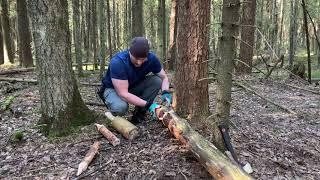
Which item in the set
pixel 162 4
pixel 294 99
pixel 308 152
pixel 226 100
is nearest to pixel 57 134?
pixel 226 100

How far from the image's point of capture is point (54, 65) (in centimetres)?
490

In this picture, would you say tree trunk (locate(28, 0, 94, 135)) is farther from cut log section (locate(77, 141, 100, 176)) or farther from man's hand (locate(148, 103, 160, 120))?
man's hand (locate(148, 103, 160, 120))

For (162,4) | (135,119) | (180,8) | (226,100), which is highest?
(162,4)

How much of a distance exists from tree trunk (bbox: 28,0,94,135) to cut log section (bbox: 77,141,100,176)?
0.75 meters

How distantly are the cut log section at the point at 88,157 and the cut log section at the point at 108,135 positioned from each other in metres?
0.19

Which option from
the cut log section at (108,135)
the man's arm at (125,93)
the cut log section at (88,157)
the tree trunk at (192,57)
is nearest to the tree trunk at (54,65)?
the cut log section at (108,135)

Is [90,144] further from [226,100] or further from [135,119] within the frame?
[226,100]

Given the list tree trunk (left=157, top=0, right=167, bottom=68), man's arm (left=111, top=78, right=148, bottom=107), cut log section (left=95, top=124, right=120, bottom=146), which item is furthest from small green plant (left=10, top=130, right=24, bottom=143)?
tree trunk (left=157, top=0, right=167, bottom=68)

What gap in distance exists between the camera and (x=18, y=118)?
6.21 metres

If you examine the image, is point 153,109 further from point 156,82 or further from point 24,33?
point 24,33

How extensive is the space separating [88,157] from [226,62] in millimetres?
1945

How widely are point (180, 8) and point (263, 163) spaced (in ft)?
7.74

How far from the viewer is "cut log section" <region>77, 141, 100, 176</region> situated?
407 centimetres

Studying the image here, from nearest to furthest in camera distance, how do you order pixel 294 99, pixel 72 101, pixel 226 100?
pixel 226 100 < pixel 72 101 < pixel 294 99
